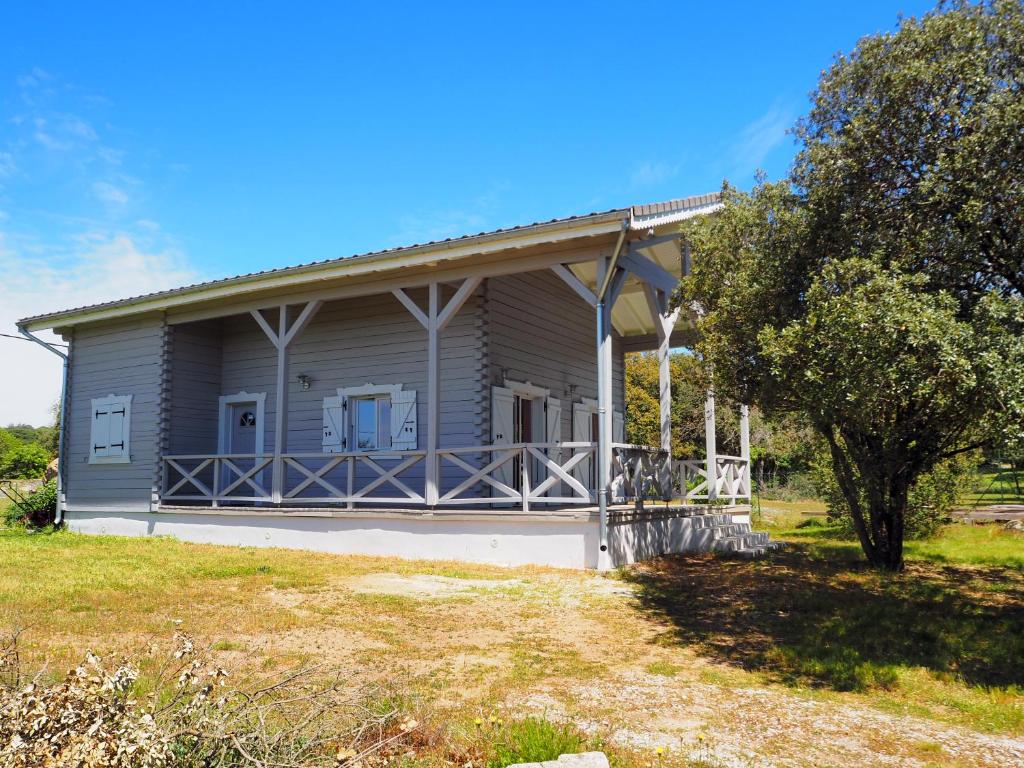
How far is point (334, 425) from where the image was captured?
40.8 ft

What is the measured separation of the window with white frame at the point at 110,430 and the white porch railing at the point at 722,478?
10.1 meters

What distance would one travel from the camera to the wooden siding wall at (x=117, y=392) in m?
13.4

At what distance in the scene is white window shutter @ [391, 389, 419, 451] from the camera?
11609mm

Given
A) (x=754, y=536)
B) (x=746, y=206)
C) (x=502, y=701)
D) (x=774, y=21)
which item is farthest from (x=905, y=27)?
(x=754, y=536)

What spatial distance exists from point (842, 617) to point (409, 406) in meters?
7.11

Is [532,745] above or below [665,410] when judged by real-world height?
below

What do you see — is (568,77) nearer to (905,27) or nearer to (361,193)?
(361,193)

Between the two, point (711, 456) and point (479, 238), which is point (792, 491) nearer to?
point (711, 456)

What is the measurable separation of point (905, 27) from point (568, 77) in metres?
8.39

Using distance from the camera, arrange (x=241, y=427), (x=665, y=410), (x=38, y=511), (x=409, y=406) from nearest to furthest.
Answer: (x=665, y=410) → (x=409, y=406) → (x=241, y=427) → (x=38, y=511)

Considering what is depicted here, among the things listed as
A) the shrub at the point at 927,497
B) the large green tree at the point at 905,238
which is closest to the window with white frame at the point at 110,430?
the large green tree at the point at 905,238

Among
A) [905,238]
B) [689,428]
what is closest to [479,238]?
[905,238]

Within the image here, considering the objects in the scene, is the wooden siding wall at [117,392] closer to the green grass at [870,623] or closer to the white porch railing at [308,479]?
the white porch railing at [308,479]

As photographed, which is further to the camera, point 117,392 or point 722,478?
point 117,392
